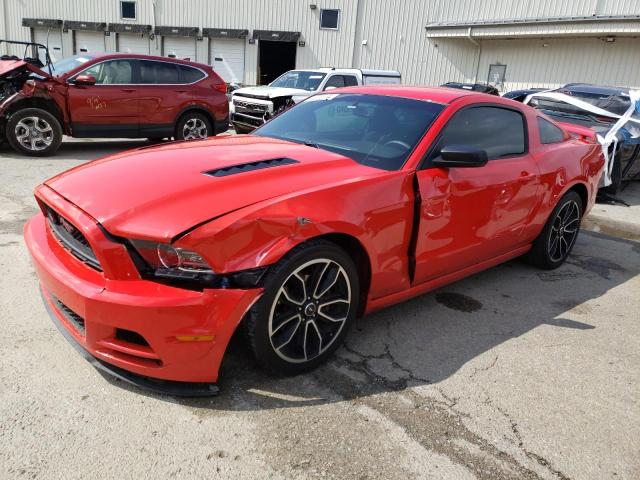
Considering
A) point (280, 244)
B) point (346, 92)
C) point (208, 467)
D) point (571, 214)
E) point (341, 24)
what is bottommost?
point (208, 467)

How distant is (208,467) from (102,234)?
112 cm

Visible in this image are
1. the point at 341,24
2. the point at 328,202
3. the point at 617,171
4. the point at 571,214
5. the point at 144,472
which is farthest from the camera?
the point at 341,24

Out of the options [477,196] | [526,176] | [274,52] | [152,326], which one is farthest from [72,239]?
[274,52]

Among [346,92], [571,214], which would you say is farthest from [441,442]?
[571,214]

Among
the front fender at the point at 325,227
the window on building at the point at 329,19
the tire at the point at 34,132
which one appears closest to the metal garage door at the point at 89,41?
the window on building at the point at 329,19

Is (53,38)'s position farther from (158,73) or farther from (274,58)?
(158,73)

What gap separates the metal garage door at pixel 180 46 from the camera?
25047 mm

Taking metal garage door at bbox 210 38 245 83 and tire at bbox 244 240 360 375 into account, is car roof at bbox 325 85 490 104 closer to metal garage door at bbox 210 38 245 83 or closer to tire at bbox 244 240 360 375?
tire at bbox 244 240 360 375

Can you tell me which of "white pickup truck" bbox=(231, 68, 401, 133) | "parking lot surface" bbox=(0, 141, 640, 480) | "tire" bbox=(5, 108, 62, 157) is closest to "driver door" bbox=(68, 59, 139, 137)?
"tire" bbox=(5, 108, 62, 157)

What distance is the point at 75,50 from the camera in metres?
25.6

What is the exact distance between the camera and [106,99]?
880cm

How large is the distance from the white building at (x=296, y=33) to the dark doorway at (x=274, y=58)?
0.16 feet

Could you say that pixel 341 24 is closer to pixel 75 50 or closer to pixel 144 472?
pixel 75 50

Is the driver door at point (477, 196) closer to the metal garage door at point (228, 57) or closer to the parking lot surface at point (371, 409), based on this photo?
the parking lot surface at point (371, 409)
